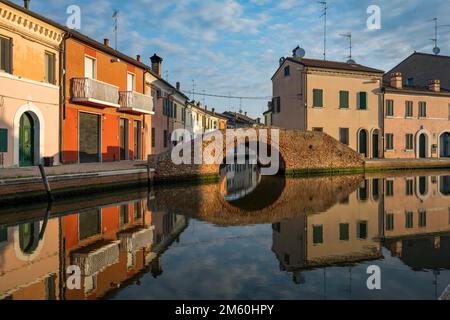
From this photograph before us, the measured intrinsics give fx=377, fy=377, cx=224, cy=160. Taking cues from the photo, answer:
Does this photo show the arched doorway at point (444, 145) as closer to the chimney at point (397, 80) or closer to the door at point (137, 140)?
the chimney at point (397, 80)

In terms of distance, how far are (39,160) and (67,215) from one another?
25.4 ft

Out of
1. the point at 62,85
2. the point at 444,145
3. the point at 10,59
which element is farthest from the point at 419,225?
the point at 444,145

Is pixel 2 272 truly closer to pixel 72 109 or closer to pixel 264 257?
pixel 264 257

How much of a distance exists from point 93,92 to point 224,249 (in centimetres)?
1531

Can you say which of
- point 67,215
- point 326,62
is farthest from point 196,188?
point 326,62

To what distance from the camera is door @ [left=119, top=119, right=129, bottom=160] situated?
1025 inches

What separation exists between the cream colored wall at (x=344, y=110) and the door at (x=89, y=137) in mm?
18032

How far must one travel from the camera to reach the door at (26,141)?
58.3 feet

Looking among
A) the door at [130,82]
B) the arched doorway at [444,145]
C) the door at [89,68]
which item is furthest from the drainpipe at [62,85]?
the arched doorway at [444,145]

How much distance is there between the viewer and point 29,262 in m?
7.52

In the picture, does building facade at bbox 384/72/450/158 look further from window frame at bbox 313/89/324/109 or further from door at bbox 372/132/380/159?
window frame at bbox 313/89/324/109

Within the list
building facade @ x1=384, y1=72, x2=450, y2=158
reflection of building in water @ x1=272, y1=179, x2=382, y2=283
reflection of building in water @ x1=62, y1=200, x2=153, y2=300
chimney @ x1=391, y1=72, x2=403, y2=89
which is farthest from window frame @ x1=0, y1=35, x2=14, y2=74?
chimney @ x1=391, y1=72, x2=403, y2=89

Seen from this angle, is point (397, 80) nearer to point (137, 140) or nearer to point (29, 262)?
point (137, 140)

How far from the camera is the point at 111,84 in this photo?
24172 millimetres
